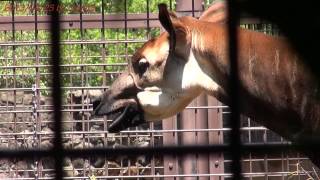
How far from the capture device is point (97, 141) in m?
4.72

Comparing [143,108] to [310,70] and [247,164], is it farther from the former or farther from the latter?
[247,164]

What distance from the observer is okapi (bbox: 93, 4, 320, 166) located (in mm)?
2537

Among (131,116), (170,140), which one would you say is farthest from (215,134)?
(131,116)

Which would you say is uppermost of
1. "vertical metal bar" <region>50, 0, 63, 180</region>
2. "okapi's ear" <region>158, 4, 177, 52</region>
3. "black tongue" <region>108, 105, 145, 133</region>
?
"okapi's ear" <region>158, 4, 177, 52</region>

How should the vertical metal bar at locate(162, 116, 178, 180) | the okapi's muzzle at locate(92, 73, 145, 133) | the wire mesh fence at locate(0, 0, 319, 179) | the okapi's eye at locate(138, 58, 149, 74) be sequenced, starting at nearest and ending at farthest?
the okapi's eye at locate(138, 58, 149, 74)
the okapi's muzzle at locate(92, 73, 145, 133)
the wire mesh fence at locate(0, 0, 319, 179)
the vertical metal bar at locate(162, 116, 178, 180)

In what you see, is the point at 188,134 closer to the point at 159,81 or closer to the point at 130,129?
the point at 130,129

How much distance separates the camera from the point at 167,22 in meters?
2.83

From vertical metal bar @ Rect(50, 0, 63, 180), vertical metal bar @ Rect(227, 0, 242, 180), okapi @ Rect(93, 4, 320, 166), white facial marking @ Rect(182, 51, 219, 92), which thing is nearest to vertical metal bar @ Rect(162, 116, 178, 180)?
okapi @ Rect(93, 4, 320, 166)

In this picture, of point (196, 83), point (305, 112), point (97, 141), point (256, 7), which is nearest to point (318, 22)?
point (256, 7)

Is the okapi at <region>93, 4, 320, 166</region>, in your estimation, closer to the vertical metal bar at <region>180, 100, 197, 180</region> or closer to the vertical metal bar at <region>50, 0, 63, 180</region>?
the vertical metal bar at <region>180, 100, 197, 180</region>

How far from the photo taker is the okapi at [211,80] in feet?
8.32

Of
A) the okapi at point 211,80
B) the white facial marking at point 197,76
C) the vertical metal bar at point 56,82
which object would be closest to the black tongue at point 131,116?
the okapi at point 211,80

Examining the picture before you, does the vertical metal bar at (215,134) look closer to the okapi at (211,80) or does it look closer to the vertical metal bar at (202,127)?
the vertical metal bar at (202,127)

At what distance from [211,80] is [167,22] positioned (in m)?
0.29
